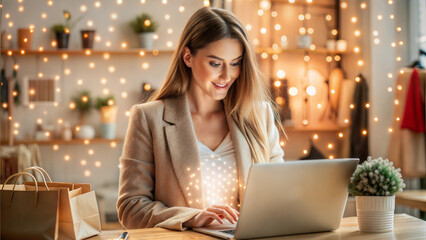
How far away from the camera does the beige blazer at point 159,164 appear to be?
5.38ft

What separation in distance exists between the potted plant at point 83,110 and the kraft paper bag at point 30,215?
2943 millimetres

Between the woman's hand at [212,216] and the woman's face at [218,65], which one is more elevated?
the woman's face at [218,65]

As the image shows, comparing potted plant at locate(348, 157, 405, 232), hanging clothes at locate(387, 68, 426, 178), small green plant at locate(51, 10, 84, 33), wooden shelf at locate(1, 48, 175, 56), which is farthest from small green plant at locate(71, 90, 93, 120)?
potted plant at locate(348, 157, 405, 232)

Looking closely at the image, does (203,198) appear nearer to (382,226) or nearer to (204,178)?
(204,178)

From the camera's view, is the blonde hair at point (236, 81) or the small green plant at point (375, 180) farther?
the blonde hair at point (236, 81)

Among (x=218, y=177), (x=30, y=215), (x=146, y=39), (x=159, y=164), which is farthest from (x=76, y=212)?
(x=146, y=39)

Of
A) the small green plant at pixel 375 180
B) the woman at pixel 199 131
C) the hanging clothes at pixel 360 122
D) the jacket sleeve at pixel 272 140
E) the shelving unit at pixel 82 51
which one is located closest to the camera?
the small green plant at pixel 375 180

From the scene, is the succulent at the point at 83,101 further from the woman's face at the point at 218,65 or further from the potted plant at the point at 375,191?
the potted plant at the point at 375,191

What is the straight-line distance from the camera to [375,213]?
4.40ft

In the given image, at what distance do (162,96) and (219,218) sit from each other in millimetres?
619

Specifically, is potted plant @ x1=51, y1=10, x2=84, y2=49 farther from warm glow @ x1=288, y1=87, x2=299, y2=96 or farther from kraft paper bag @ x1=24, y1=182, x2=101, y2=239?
kraft paper bag @ x1=24, y1=182, x2=101, y2=239

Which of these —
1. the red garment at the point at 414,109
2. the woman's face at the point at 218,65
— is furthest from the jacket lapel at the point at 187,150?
the red garment at the point at 414,109

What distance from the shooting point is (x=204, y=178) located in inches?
68.5

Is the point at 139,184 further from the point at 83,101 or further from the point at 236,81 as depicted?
the point at 83,101
